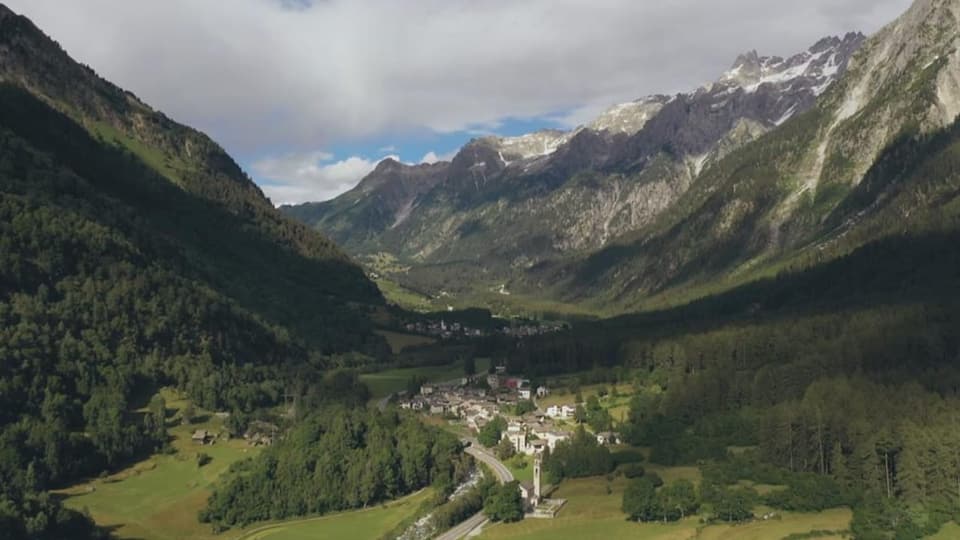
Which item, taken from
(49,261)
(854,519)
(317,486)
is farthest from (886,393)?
(49,261)

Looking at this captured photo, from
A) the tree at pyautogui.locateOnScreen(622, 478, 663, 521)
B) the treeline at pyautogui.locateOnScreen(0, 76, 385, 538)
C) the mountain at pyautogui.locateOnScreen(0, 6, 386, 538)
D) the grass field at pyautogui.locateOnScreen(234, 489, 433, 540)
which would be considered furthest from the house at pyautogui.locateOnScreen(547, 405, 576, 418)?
the tree at pyautogui.locateOnScreen(622, 478, 663, 521)

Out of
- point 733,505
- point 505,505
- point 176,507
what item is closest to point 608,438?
point 505,505

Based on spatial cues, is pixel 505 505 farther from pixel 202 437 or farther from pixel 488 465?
pixel 202 437

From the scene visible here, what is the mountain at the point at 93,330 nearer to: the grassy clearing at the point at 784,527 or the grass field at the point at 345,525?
the grass field at the point at 345,525

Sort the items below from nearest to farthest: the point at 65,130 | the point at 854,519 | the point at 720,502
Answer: the point at 854,519, the point at 720,502, the point at 65,130

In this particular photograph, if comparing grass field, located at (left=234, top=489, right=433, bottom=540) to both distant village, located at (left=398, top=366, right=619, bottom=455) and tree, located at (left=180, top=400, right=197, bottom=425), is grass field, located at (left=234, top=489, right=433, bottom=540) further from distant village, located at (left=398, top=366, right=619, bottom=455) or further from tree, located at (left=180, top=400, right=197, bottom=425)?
tree, located at (left=180, top=400, right=197, bottom=425)

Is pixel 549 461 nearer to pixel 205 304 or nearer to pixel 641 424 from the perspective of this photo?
pixel 641 424

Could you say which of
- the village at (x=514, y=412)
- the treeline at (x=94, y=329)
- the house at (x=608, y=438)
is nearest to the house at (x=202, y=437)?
the treeline at (x=94, y=329)
